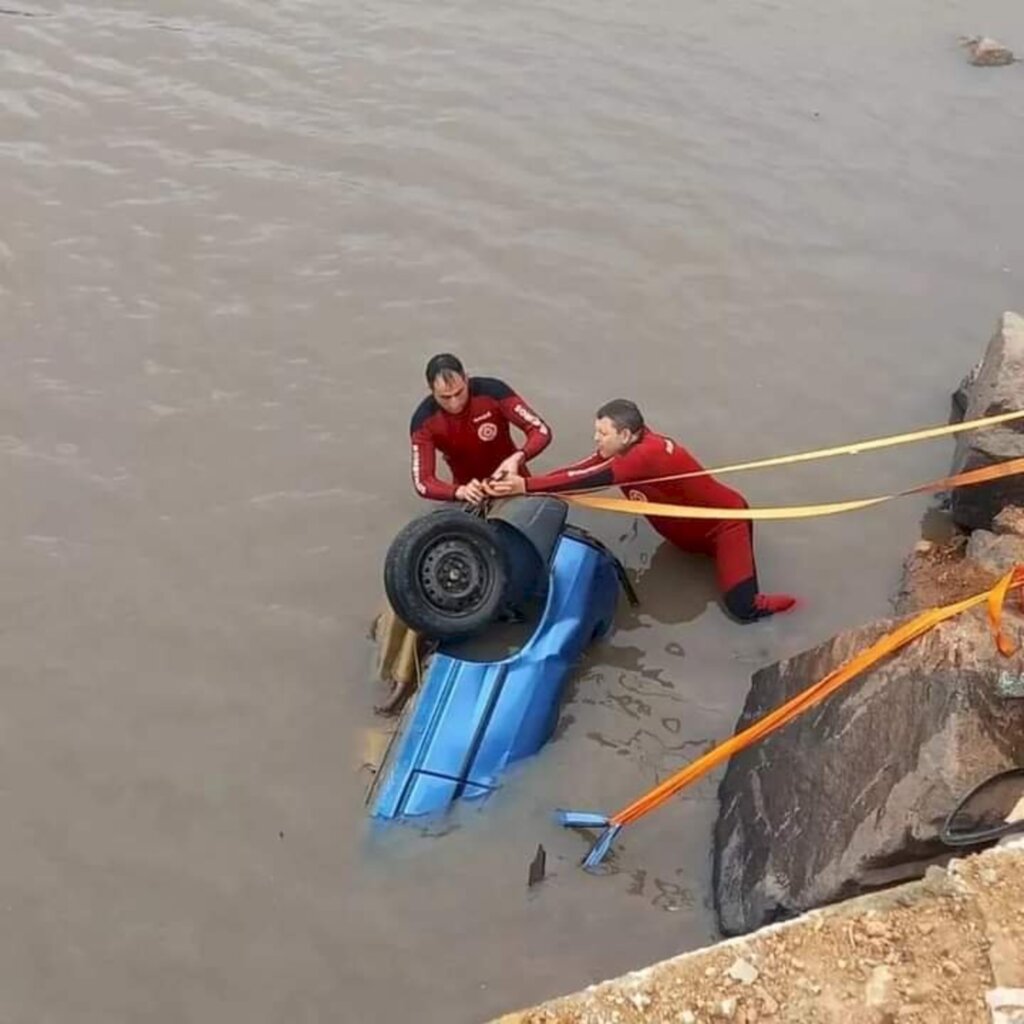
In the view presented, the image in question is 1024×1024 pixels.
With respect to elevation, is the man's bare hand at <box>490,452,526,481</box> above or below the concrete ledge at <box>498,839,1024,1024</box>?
above

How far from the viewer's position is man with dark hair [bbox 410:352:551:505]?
6.69 metres

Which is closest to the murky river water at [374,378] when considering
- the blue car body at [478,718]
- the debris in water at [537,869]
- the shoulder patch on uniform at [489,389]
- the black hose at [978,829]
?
the debris in water at [537,869]

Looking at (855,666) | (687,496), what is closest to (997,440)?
(687,496)

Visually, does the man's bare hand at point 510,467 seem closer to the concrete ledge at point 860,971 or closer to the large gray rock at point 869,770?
the large gray rock at point 869,770

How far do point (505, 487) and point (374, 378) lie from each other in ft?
7.29

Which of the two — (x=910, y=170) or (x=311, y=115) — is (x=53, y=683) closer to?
(x=311, y=115)

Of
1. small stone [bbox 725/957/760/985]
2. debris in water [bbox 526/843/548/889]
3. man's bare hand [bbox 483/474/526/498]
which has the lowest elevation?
debris in water [bbox 526/843/548/889]

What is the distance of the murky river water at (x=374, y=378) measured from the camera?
5.61 metres

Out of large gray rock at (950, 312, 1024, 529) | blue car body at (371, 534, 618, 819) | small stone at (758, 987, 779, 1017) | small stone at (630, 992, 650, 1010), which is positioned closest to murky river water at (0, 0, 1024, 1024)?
blue car body at (371, 534, 618, 819)

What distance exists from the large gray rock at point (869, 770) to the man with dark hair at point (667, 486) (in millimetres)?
1255

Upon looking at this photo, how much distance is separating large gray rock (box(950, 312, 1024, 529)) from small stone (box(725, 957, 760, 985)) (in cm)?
381

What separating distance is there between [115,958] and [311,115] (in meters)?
7.10

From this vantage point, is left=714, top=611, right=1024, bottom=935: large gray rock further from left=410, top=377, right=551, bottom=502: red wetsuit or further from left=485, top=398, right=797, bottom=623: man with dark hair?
left=410, top=377, right=551, bottom=502: red wetsuit

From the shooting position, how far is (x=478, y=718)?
19.1 ft
